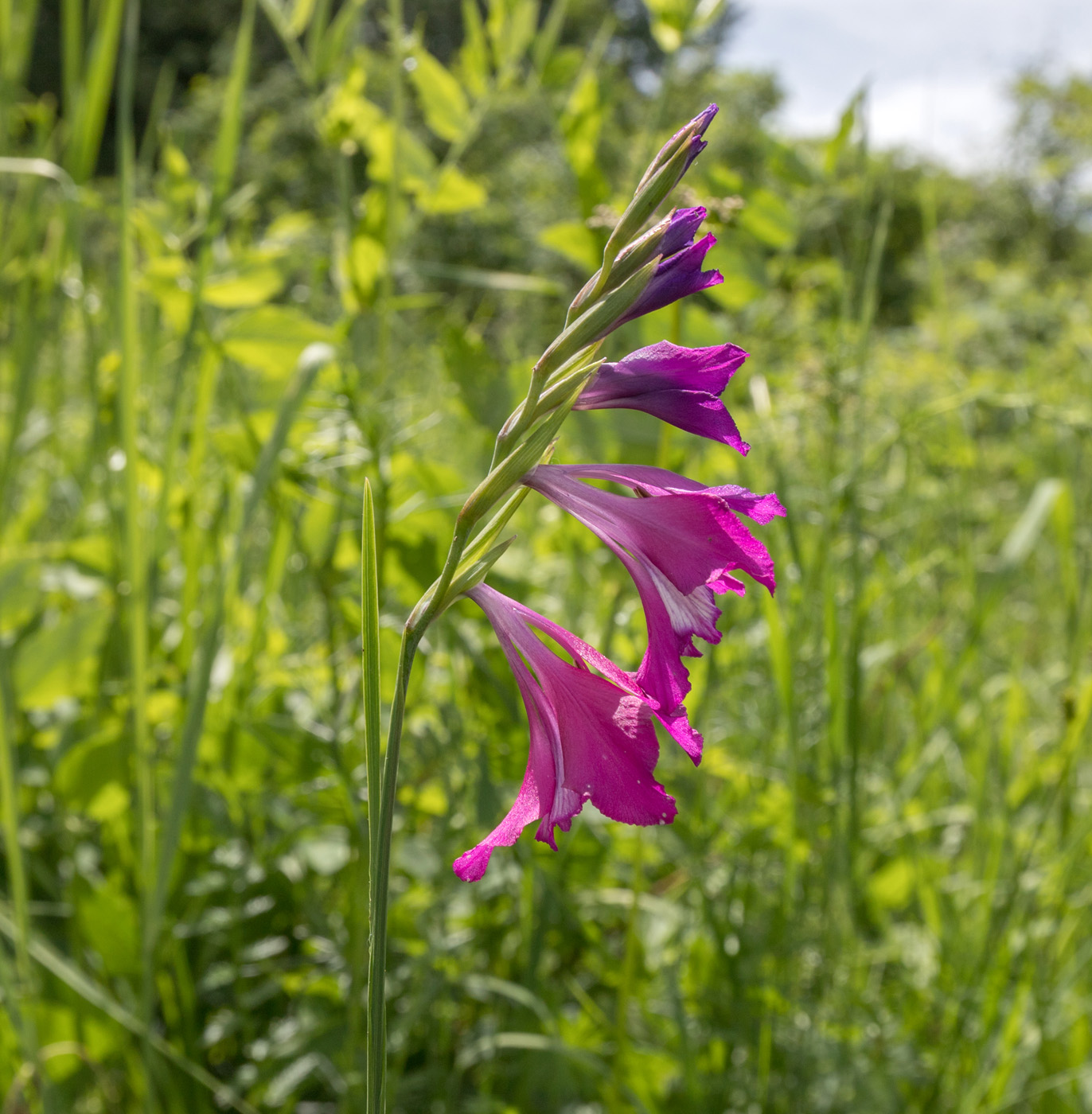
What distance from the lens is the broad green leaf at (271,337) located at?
3.02 ft

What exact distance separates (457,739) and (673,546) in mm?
486

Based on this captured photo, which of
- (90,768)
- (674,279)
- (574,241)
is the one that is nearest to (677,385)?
(674,279)

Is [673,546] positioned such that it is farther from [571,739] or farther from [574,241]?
[574,241]

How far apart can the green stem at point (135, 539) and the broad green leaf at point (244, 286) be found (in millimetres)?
218

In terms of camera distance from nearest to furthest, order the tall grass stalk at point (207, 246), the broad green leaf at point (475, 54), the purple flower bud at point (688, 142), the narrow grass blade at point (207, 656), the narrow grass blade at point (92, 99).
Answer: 1. the purple flower bud at point (688, 142)
2. the narrow grass blade at point (207, 656)
3. the tall grass stalk at point (207, 246)
4. the narrow grass blade at point (92, 99)
5. the broad green leaf at point (475, 54)

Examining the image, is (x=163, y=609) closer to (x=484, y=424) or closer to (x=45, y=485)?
(x=45, y=485)

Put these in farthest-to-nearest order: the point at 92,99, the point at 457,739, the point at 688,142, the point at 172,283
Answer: the point at 172,283 < the point at 92,99 < the point at 457,739 < the point at 688,142

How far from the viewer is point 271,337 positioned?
942 mm

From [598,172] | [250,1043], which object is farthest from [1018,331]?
[250,1043]

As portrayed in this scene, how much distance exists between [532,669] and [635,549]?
5 cm

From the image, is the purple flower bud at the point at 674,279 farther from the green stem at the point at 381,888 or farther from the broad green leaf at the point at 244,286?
the broad green leaf at the point at 244,286

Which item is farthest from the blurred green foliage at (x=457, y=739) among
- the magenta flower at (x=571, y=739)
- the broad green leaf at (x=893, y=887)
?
the magenta flower at (x=571, y=739)

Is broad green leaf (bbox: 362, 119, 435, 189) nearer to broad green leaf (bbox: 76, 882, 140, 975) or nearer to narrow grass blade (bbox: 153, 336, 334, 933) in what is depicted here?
narrow grass blade (bbox: 153, 336, 334, 933)

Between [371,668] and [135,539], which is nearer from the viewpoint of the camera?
[371,668]
